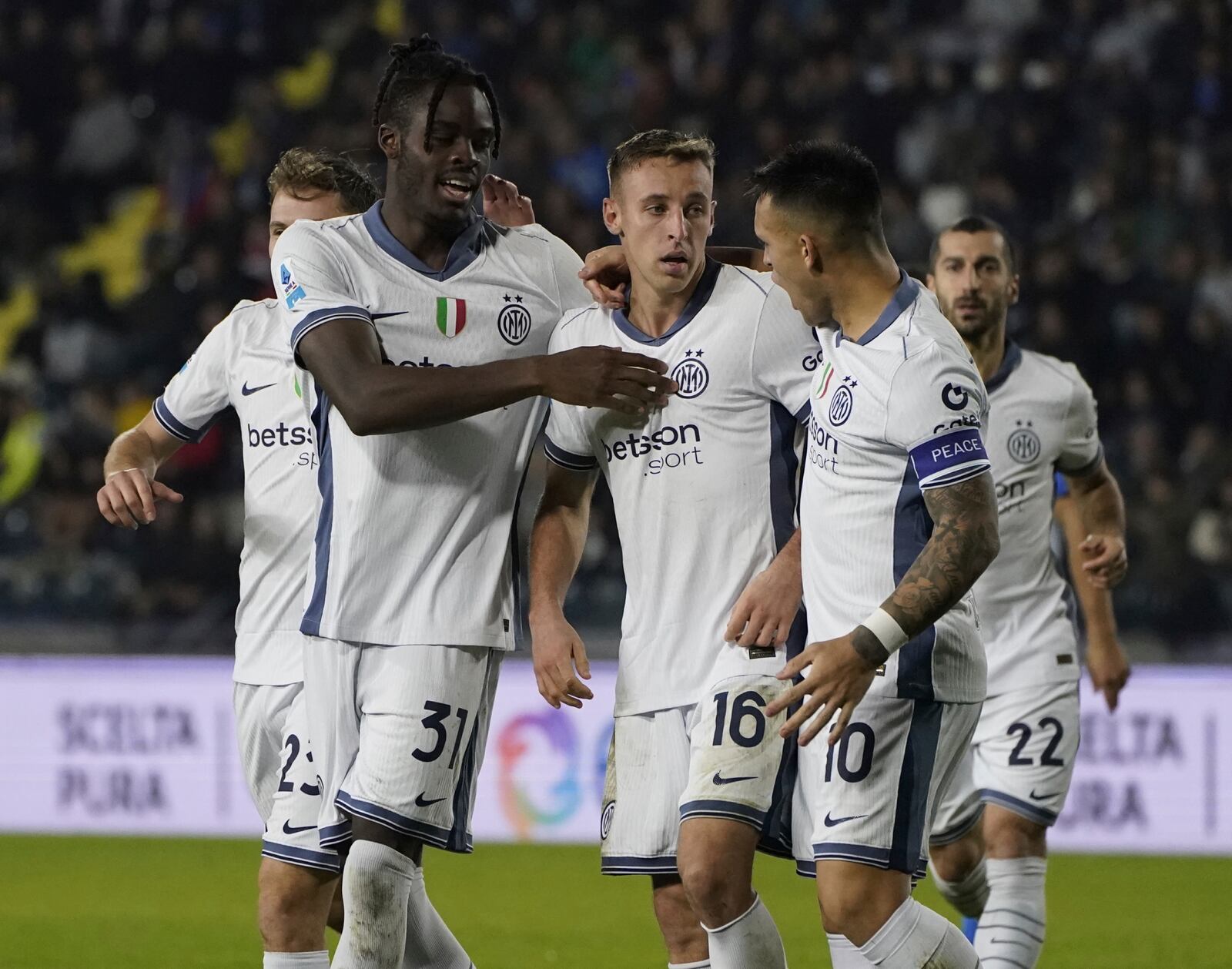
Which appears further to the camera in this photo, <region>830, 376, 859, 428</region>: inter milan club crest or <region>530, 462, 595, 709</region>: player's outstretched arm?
<region>530, 462, 595, 709</region>: player's outstretched arm

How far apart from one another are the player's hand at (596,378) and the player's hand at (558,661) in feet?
2.11

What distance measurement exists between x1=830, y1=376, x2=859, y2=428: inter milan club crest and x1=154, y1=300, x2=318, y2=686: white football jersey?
5.87 ft

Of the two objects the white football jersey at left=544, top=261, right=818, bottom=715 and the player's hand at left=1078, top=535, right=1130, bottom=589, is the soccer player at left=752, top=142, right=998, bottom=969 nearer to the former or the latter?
the white football jersey at left=544, top=261, right=818, bottom=715

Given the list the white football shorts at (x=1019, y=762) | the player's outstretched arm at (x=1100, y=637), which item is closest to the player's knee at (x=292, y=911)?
the white football shorts at (x=1019, y=762)

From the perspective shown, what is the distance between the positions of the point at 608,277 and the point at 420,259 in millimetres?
476

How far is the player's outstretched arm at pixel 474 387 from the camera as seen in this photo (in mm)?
3961

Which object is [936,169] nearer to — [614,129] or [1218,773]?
[614,129]

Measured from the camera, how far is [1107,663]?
21.5ft

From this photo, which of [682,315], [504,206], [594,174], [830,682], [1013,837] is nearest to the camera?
[830,682]

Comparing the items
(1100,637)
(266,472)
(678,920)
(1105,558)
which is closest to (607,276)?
(266,472)

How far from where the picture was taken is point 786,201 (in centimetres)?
395

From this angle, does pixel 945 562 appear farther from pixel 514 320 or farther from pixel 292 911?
pixel 292 911

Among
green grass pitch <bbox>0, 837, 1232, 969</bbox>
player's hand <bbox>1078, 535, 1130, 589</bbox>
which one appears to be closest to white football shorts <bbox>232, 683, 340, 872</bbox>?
green grass pitch <bbox>0, 837, 1232, 969</bbox>

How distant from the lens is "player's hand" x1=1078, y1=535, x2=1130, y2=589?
6.11 metres
